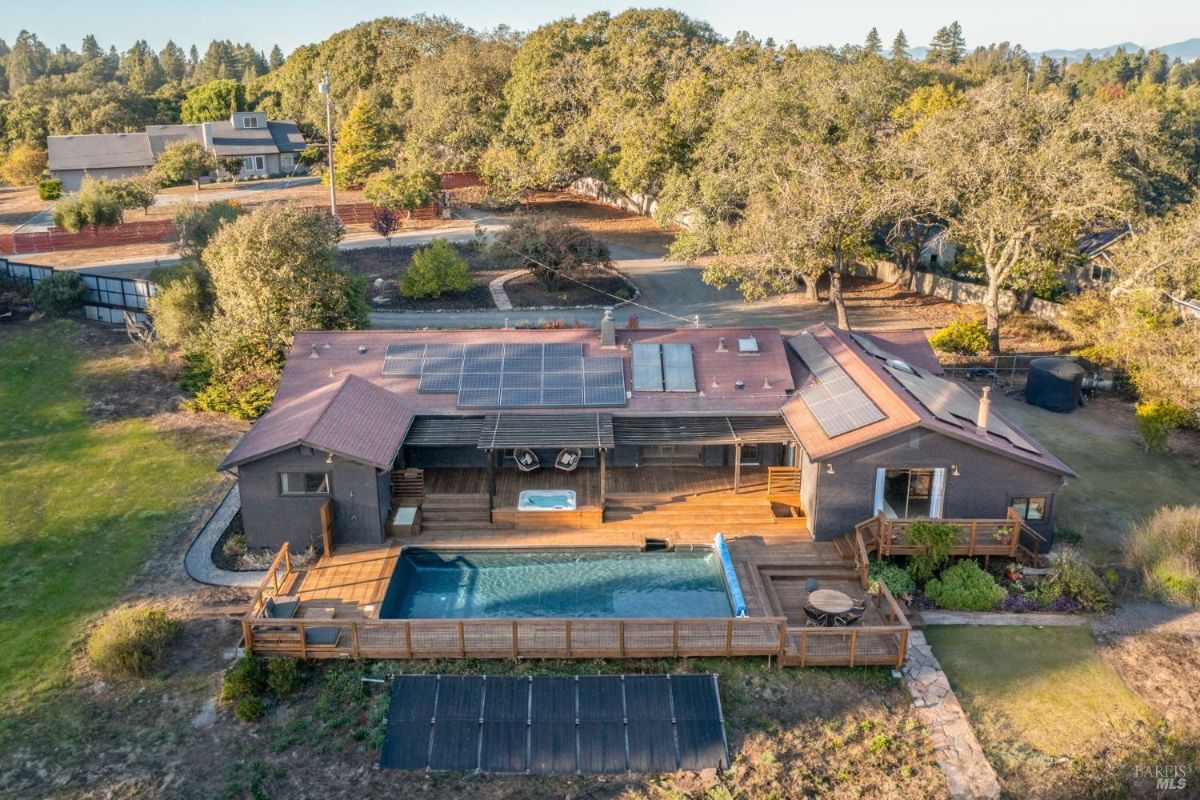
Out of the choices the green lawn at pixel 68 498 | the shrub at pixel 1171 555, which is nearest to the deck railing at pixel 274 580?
the green lawn at pixel 68 498

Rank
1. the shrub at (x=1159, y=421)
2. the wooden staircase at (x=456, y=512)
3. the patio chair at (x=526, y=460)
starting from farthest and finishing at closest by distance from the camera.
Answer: the shrub at (x=1159, y=421) → the patio chair at (x=526, y=460) → the wooden staircase at (x=456, y=512)

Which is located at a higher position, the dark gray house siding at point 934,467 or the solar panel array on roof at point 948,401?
the solar panel array on roof at point 948,401

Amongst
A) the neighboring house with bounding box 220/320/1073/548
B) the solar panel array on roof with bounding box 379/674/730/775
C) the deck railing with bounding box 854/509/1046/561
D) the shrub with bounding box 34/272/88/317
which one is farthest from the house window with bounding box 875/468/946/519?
the shrub with bounding box 34/272/88/317

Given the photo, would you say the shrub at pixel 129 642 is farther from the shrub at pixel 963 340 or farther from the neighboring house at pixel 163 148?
the neighboring house at pixel 163 148

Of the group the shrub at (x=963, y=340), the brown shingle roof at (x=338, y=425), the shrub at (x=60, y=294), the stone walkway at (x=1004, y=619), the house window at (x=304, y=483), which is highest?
the shrub at (x=60, y=294)

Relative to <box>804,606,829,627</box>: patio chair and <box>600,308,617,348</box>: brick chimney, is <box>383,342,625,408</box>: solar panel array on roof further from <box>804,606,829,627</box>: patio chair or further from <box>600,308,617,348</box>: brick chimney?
<box>804,606,829,627</box>: patio chair

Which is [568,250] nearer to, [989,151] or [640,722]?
[989,151]
